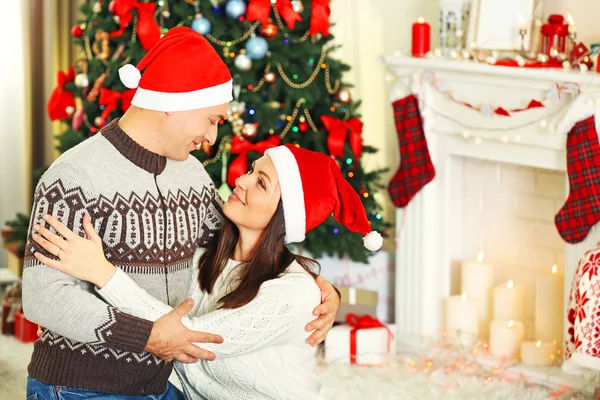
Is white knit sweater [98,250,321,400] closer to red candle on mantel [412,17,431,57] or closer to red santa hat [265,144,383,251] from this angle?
red santa hat [265,144,383,251]

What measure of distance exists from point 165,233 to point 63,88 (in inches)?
94.1

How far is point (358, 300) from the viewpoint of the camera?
429 cm

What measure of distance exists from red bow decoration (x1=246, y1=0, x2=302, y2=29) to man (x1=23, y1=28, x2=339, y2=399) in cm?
154

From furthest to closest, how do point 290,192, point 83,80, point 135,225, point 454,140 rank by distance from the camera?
1. point 83,80
2. point 454,140
3. point 290,192
4. point 135,225

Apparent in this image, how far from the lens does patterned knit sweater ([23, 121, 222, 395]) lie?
80.3 inches

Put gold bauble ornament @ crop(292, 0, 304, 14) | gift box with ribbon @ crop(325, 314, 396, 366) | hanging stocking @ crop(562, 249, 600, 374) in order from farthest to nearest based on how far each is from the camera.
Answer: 1. gift box with ribbon @ crop(325, 314, 396, 366)
2. gold bauble ornament @ crop(292, 0, 304, 14)
3. hanging stocking @ crop(562, 249, 600, 374)

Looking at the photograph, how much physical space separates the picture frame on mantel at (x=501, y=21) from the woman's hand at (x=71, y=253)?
2046 millimetres

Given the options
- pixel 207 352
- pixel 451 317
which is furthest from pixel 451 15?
pixel 207 352

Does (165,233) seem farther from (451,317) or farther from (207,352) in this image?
(451,317)

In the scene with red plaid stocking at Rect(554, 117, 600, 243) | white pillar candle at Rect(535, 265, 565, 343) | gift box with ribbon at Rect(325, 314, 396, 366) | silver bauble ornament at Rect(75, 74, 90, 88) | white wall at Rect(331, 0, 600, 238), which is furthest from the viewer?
white wall at Rect(331, 0, 600, 238)

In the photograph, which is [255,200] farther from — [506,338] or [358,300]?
[358,300]

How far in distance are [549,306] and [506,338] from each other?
0.21 metres

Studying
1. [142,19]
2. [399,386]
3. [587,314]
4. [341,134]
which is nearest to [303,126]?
[341,134]

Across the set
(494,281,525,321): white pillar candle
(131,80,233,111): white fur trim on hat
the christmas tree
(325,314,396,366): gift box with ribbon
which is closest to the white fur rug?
(325,314,396,366): gift box with ribbon
